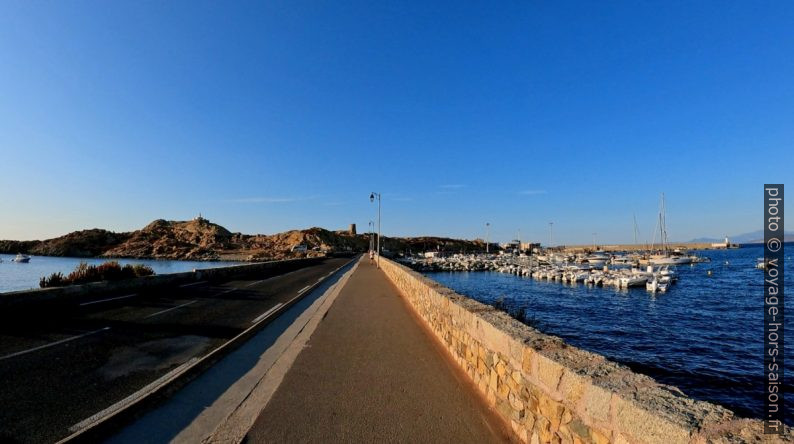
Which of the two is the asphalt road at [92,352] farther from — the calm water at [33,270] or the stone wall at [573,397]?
the calm water at [33,270]

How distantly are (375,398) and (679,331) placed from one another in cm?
1852

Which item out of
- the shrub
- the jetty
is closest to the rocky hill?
the shrub

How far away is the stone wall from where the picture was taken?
2.40m

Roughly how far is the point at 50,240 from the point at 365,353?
17928 centimetres

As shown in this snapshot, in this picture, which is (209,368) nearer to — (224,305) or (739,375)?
(224,305)

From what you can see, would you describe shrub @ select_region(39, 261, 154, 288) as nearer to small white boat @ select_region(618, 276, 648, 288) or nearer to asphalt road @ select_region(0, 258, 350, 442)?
asphalt road @ select_region(0, 258, 350, 442)

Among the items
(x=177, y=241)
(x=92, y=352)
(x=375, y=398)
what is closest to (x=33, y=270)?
(x=92, y=352)

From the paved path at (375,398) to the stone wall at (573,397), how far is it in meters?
0.43

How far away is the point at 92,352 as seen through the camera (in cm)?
726

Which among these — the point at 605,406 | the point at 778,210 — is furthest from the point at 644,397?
the point at 778,210

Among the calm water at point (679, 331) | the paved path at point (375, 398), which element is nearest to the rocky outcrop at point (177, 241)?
the calm water at point (679, 331)

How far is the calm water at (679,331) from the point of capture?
11.5 metres

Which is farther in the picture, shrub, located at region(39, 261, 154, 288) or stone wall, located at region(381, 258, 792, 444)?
shrub, located at region(39, 261, 154, 288)

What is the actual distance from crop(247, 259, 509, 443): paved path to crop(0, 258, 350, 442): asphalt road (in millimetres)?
2123
